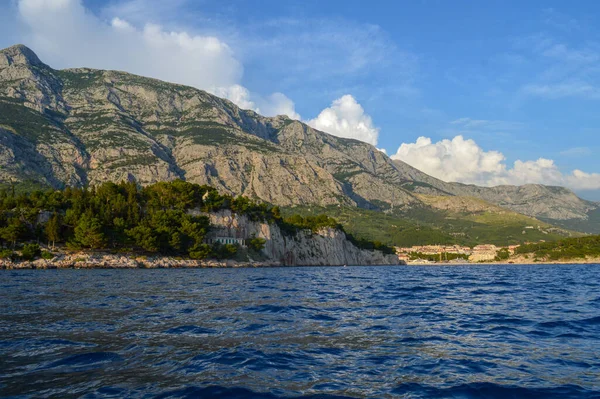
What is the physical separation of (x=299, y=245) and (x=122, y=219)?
219 ft

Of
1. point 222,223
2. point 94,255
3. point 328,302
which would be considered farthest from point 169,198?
point 328,302

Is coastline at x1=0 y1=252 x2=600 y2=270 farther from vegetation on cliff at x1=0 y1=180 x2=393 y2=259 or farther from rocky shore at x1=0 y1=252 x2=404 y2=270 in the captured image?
vegetation on cliff at x1=0 y1=180 x2=393 y2=259

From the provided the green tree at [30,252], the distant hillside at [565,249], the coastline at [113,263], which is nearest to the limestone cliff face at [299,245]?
the coastline at [113,263]

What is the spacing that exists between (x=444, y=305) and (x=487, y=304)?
2937 mm

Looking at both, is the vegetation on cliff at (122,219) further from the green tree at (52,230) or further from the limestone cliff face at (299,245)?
the limestone cliff face at (299,245)

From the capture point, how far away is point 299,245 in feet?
500

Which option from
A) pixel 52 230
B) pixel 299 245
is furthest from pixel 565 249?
pixel 52 230

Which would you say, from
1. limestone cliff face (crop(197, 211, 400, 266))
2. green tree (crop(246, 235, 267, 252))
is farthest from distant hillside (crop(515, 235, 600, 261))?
green tree (crop(246, 235, 267, 252))

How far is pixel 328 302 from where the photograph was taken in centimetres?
2630

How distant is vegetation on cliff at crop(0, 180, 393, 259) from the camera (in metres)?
90.2

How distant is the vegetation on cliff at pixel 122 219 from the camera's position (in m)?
90.2

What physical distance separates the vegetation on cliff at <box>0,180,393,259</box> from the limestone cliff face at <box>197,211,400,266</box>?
134 inches

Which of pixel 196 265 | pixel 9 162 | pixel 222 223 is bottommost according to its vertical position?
pixel 196 265

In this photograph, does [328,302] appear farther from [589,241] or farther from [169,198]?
[589,241]
